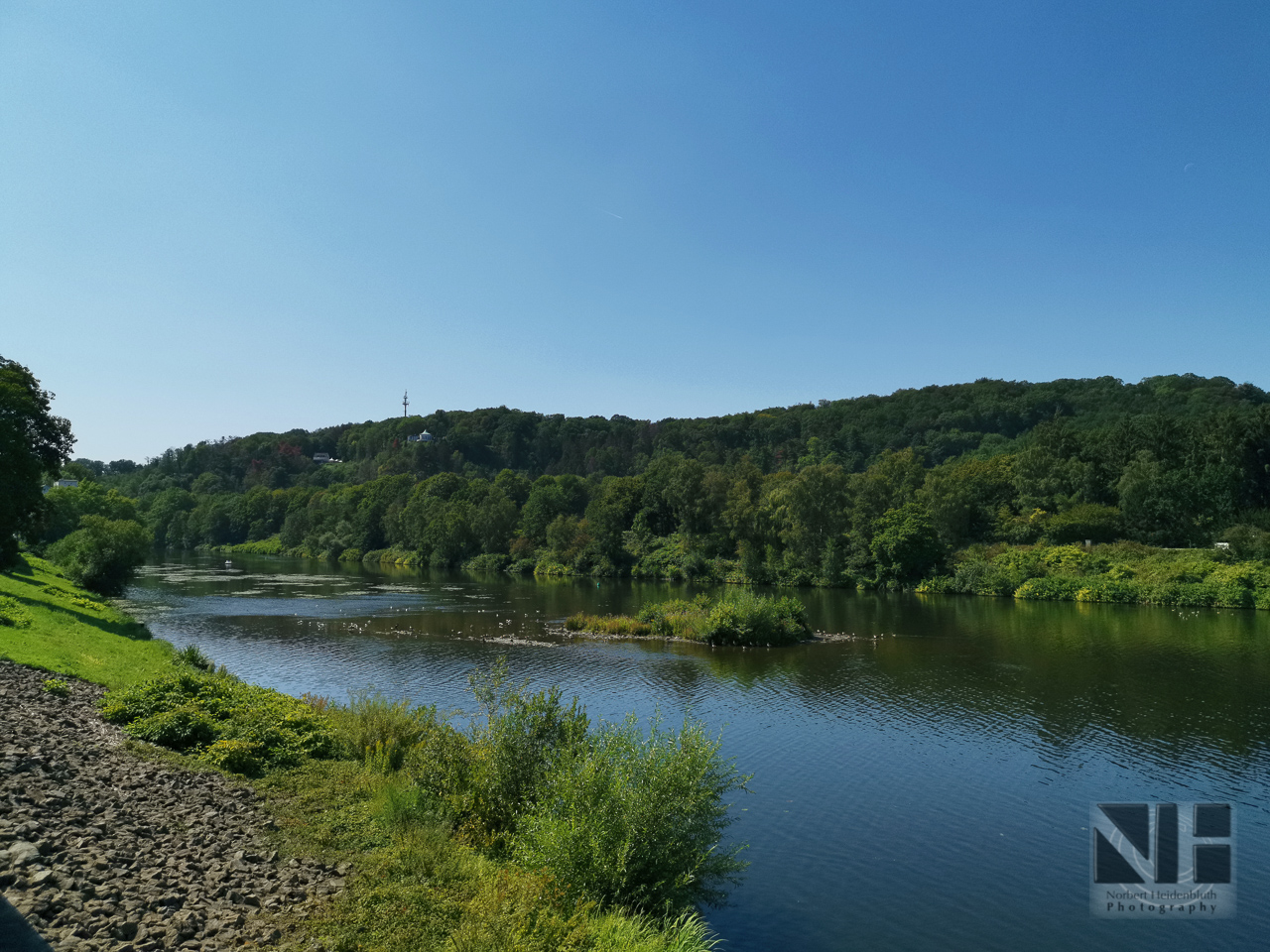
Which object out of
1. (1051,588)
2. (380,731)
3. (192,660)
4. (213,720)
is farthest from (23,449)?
(1051,588)

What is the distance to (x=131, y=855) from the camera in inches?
428

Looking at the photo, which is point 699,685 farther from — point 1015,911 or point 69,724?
point 69,724

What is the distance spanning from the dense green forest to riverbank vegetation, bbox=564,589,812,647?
30734mm

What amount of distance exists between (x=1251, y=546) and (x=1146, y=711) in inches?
1956

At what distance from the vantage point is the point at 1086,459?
283 feet

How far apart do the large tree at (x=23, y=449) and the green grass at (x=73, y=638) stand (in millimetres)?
3128

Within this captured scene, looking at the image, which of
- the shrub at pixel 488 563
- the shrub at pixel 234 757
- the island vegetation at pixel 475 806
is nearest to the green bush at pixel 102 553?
the island vegetation at pixel 475 806

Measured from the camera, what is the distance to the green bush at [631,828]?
38.2ft

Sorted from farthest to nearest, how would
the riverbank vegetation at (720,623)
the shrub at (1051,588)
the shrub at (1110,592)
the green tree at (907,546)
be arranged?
the green tree at (907,546) < the shrub at (1051,588) < the shrub at (1110,592) < the riverbank vegetation at (720,623)

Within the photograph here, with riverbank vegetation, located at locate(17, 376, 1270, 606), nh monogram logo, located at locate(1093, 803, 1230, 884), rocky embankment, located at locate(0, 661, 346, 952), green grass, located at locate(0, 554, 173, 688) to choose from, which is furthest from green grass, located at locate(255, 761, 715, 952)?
riverbank vegetation, located at locate(17, 376, 1270, 606)

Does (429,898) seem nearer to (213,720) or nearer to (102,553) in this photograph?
(213,720)

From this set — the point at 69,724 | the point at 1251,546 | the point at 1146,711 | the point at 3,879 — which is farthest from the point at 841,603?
the point at 3,879

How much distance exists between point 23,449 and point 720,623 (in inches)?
1371

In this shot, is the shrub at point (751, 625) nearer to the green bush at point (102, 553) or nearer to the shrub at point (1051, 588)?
the shrub at point (1051, 588)
